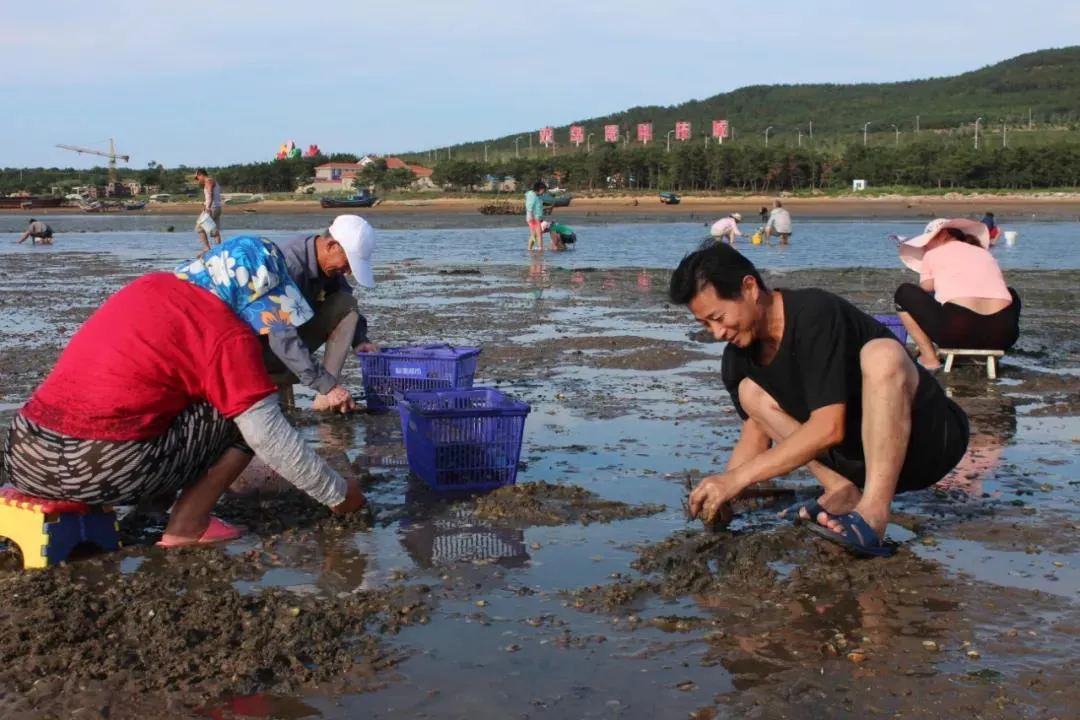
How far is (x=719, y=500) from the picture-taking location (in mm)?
4652

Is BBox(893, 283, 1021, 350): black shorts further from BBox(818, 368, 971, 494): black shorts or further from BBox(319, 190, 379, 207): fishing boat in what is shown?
BBox(319, 190, 379, 207): fishing boat

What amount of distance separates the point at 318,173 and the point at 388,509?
13031 cm

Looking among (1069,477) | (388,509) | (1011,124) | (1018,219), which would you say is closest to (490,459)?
(388,509)

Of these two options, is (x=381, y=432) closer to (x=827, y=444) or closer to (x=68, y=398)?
(x=68, y=398)

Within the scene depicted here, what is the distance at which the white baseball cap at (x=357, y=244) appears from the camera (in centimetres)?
597

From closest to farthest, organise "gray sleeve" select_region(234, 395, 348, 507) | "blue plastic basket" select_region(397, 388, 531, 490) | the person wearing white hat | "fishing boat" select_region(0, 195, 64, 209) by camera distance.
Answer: "gray sleeve" select_region(234, 395, 348, 507) < "blue plastic basket" select_region(397, 388, 531, 490) < the person wearing white hat < "fishing boat" select_region(0, 195, 64, 209)

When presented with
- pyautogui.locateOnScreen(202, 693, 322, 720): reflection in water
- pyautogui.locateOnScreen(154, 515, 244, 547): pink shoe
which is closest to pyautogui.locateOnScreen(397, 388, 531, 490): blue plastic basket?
pyautogui.locateOnScreen(154, 515, 244, 547): pink shoe

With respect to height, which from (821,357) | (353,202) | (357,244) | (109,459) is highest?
(357,244)

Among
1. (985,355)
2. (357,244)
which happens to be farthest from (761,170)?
(357,244)

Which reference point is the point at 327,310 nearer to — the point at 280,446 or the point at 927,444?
the point at 280,446

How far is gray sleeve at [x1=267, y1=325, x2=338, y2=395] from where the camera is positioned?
17.5 ft

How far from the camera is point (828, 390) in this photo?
4504mm

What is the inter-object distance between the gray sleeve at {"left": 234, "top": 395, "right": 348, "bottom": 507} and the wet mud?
1.07ft

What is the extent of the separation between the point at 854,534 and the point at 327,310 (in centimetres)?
382
